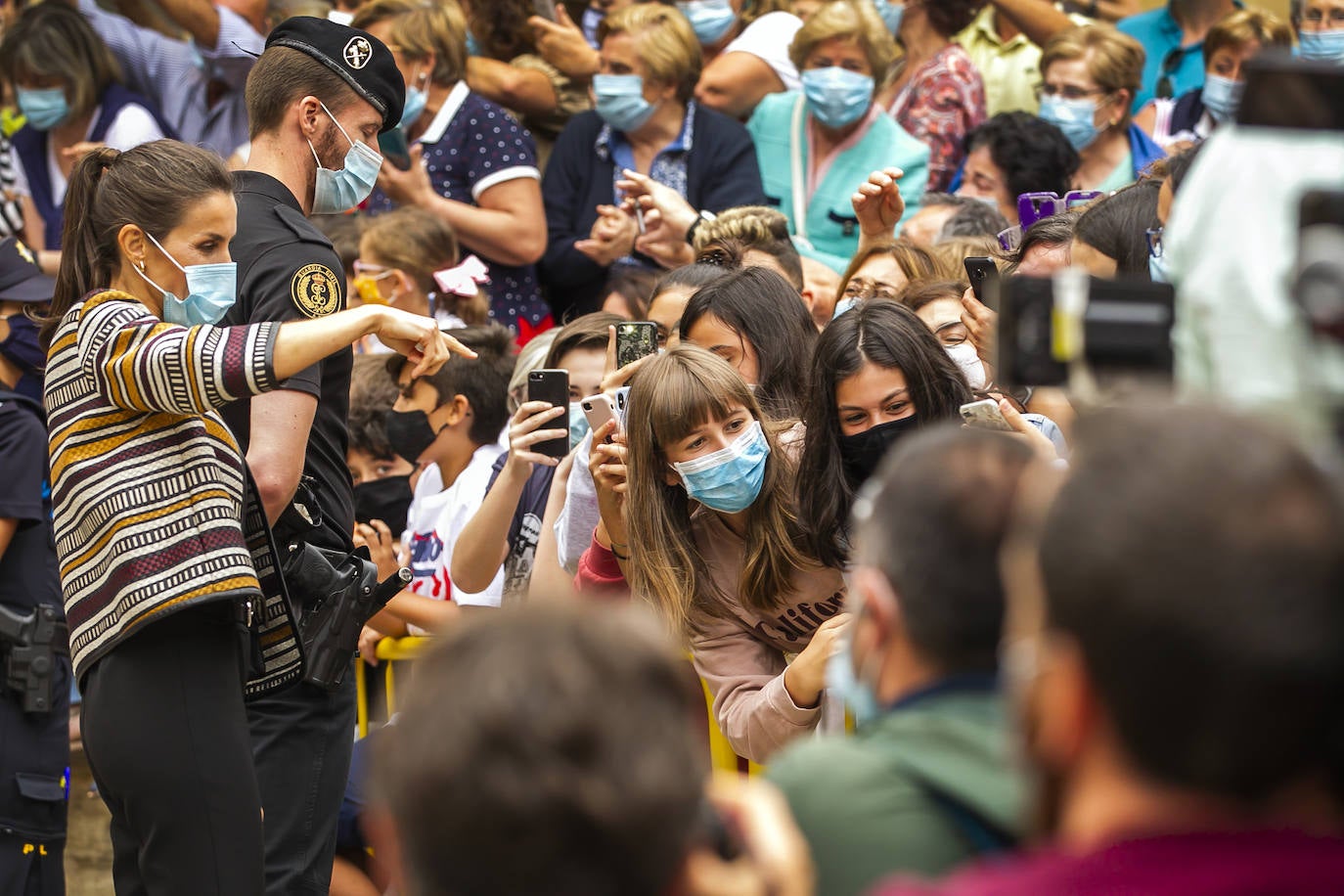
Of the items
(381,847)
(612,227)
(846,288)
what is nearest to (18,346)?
(612,227)

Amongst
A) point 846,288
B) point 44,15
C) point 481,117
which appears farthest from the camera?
point 44,15

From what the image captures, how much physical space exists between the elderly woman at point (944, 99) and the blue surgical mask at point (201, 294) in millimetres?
3421

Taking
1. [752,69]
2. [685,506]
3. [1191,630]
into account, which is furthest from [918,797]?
[752,69]

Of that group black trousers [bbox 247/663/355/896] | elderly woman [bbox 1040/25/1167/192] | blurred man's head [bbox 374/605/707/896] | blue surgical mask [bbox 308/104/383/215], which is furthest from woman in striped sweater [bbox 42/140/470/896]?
elderly woman [bbox 1040/25/1167/192]

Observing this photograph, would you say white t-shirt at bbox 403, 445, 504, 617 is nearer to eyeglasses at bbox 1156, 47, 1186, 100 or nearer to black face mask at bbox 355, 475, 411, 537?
black face mask at bbox 355, 475, 411, 537

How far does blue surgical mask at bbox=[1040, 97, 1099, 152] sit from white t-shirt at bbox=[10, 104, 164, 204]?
12.0ft

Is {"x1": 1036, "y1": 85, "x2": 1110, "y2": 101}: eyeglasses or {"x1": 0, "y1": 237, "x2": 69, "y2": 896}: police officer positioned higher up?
{"x1": 1036, "y1": 85, "x2": 1110, "y2": 101}: eyeglasses

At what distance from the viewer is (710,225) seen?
494 cm

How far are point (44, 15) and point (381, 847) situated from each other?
248 inches

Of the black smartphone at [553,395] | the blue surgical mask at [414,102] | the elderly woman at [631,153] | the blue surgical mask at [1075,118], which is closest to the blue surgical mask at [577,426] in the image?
the black smartphone at [553,395]

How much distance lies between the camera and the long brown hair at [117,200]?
3.29 m

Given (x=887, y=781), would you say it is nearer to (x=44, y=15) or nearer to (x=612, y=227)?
(x=612, y=227)

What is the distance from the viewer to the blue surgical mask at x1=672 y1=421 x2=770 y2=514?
346cm

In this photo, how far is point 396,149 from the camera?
5.88m
